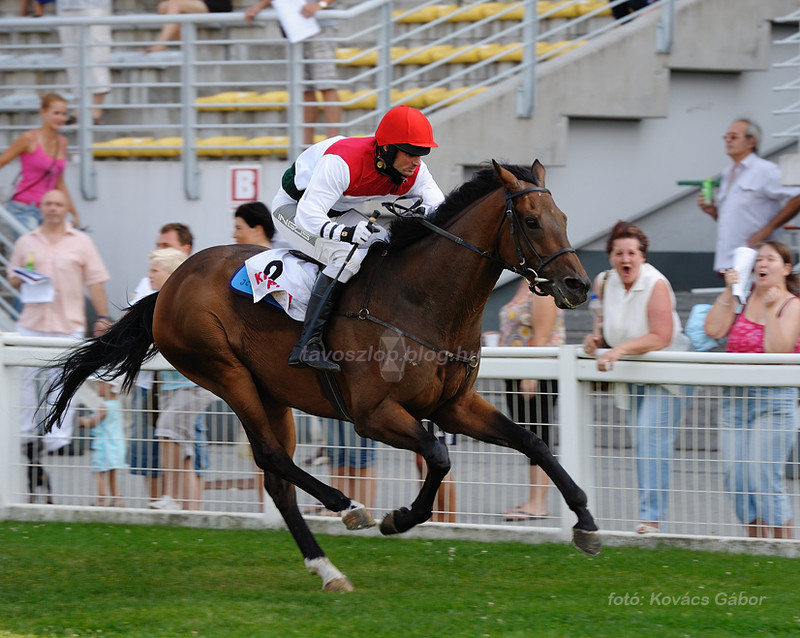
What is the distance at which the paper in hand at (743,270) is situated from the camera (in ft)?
20.3

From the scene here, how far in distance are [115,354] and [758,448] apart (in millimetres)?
3293

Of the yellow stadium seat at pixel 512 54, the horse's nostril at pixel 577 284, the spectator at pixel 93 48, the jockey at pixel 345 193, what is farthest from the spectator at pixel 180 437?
the yellow stadium seat at pixel 512 54

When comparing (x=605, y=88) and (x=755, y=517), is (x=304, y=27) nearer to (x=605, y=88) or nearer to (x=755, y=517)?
(x=605, y=88)

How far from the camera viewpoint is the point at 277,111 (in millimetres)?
10711

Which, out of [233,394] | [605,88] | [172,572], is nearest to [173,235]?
[233,394]

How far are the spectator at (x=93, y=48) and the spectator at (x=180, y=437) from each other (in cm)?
452

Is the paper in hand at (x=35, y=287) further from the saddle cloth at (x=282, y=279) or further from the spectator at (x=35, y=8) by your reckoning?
the spectator at (x=35, y=8)

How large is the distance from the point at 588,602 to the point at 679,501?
113cm

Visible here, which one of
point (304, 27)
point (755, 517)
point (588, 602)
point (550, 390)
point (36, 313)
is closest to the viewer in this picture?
point (588, 602)

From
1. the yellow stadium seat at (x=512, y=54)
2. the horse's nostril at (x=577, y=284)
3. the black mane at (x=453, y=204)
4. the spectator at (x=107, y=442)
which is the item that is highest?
the yellow stadium seat at (x=512, y=54)

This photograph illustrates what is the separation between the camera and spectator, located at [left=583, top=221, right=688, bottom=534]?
5.77 m

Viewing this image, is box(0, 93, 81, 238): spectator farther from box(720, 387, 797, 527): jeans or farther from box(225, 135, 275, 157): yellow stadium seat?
box(720, 387, 797, 527): jeans

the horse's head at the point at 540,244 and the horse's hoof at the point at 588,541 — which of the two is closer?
the horse's head at the point at 540,244

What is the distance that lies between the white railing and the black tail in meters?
0.46
